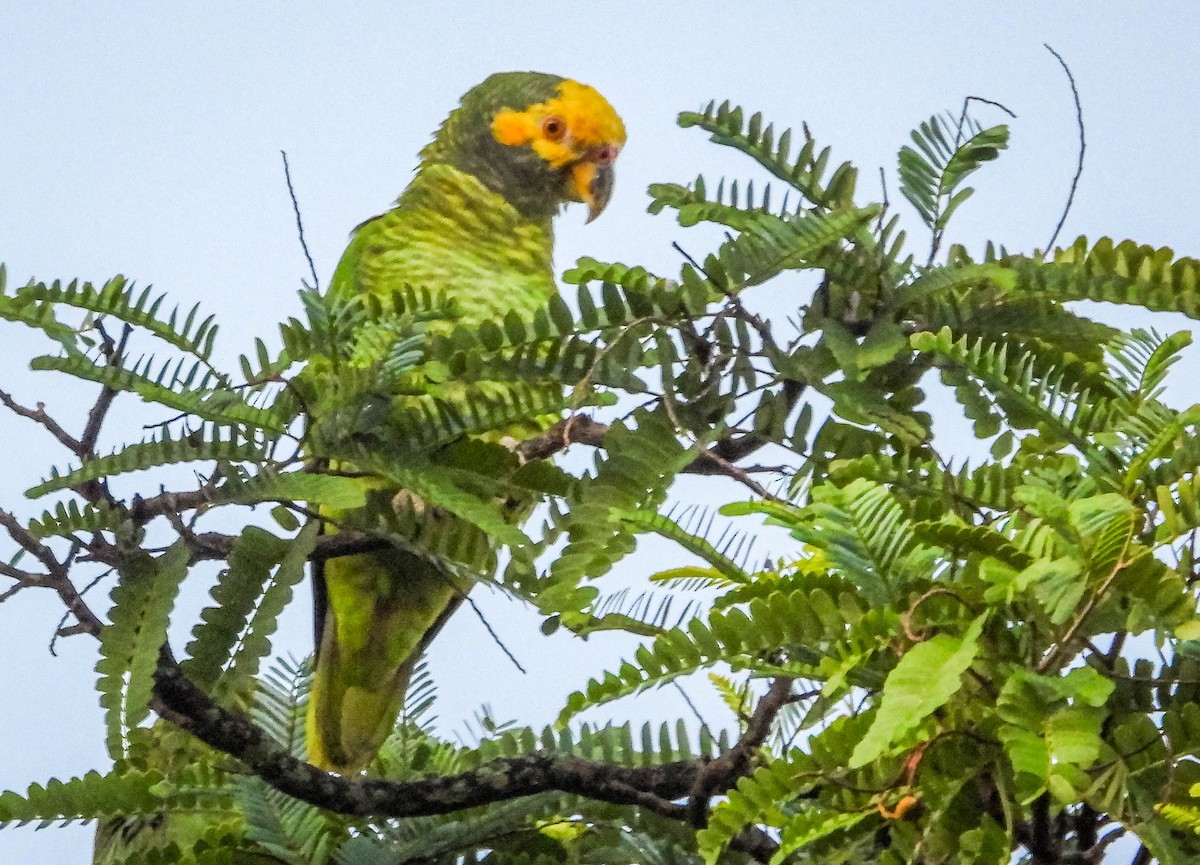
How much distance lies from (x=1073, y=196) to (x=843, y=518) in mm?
428

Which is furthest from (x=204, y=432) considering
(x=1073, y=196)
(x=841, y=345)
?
(x=1073, y=196)

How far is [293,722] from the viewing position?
1.06 meters

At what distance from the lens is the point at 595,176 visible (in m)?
1.75

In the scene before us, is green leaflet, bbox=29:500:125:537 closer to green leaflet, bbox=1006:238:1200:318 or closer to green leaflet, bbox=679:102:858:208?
green leaflet, bbox=679:102:858:208

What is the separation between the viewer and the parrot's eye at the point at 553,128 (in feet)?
5.74

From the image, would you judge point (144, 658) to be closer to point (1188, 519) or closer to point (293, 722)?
point (293, 722)

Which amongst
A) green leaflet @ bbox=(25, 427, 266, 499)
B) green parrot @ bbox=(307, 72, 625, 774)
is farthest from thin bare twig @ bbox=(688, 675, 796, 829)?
green parrot @ bbox=(307, 72, 625, 774)

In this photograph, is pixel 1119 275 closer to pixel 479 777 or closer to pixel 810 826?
pixel 810 826

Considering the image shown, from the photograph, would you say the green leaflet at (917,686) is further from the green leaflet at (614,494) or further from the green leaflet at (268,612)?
the green leaflet at (268,612)

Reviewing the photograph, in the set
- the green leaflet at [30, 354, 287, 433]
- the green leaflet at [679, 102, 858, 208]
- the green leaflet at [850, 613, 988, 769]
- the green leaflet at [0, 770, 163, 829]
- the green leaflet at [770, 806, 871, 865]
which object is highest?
the green leaflet at [679, 102, 858, 208]

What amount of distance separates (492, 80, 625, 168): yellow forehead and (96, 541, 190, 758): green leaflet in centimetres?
101

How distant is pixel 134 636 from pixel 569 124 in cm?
110

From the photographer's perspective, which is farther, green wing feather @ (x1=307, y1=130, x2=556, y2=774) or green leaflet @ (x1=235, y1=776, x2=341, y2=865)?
green wing feather @ (x1=307, y1=130, x2=556, y2=774)

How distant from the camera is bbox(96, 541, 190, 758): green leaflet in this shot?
2.57 ft
